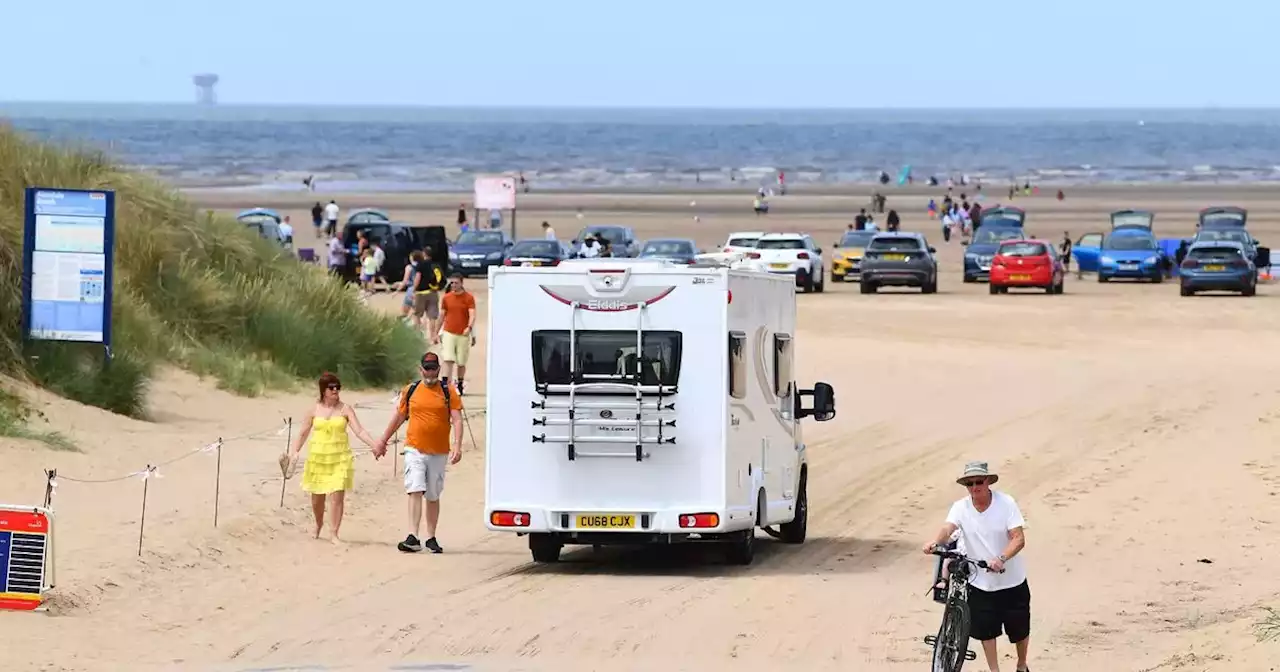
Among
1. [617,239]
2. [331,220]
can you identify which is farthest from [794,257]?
[331,220]

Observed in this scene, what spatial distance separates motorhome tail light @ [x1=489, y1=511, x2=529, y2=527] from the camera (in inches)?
617

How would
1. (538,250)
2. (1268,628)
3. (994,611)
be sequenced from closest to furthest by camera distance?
1. (994,611)
2. (1268,628)
3. (538,250)

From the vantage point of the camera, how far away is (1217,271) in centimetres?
4747

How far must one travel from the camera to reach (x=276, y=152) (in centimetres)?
17625

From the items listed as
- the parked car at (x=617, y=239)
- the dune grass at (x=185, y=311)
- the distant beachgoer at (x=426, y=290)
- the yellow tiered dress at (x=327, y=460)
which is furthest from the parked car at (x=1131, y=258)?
the yellow tiered dress at (x=327, y=460)

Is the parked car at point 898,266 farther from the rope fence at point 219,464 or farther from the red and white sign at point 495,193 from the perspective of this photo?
the rope fence at point 219,464

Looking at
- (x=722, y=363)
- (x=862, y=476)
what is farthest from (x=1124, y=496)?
(x=722, y=363)

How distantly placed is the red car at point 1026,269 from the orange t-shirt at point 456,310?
24876mm

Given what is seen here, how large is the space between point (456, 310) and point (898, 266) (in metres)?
24.1

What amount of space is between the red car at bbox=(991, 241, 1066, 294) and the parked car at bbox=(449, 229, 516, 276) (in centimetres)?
1288

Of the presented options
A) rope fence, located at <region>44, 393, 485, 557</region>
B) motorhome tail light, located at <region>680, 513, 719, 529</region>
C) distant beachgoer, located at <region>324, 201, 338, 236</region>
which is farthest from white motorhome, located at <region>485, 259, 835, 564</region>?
distant beachgoer, located at <region>324, 201, 338, 236</region>

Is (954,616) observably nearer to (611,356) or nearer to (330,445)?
(611,356)

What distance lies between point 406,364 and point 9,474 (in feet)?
36.2

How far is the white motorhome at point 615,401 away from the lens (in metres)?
15.5
